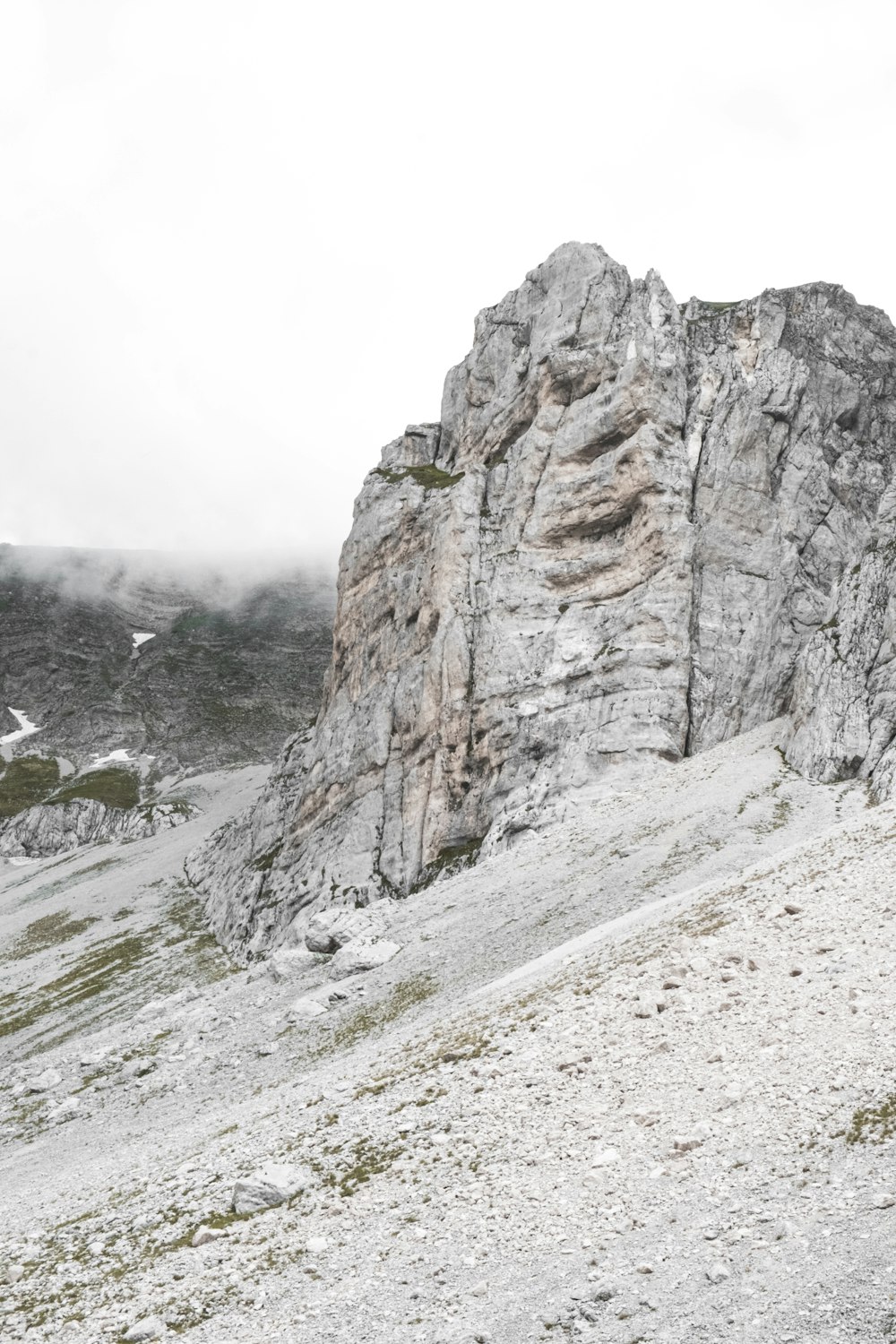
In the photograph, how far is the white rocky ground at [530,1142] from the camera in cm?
1238

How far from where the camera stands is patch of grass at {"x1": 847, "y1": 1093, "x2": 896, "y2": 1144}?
13.6 metres

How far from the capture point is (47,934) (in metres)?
106

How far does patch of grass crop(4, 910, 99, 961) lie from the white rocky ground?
70880 millimetres

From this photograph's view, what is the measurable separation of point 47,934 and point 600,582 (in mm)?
81021

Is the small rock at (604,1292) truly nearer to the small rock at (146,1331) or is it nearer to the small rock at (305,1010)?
the small rock at (146,1331)

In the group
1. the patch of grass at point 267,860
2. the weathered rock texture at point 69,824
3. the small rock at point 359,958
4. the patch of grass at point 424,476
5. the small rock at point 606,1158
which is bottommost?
the weathered rock texture at point 69,824

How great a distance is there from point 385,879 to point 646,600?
29.5 meters

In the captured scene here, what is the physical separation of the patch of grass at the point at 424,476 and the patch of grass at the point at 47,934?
214 ft

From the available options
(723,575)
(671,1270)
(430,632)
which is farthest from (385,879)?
(671,1270)

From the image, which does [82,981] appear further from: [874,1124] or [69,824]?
[69,824]

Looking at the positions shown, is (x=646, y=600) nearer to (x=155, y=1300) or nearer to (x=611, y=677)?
(x=611, y=677)

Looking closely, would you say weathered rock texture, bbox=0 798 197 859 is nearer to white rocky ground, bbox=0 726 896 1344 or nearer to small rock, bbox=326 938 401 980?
small rock, bbox=326 938 401 980

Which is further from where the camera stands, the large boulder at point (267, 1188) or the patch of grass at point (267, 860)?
the patch of grass at point (267, 860)

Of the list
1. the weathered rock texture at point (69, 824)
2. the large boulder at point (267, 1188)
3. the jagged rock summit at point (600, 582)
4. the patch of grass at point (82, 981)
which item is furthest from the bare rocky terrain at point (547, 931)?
the weathered rock texture at point (69, 824)
